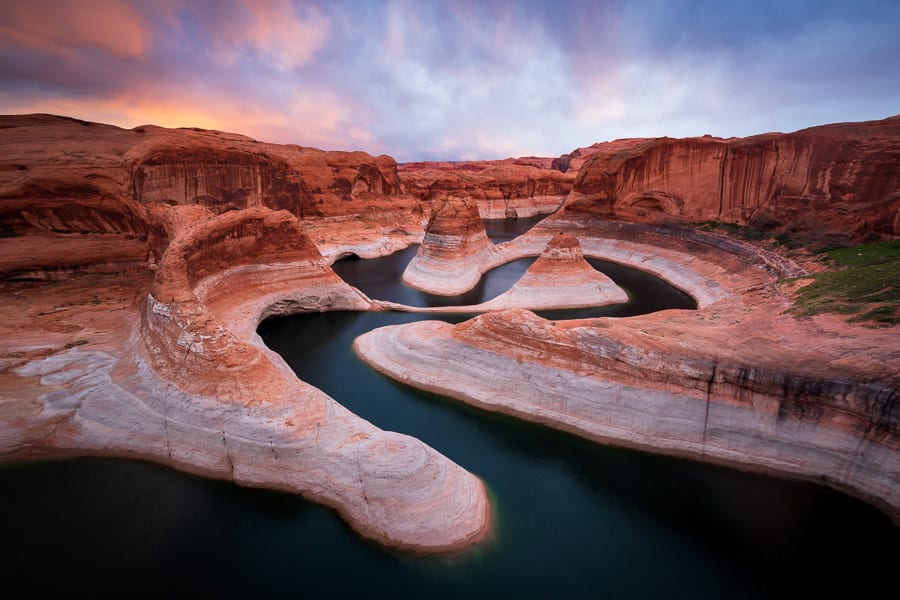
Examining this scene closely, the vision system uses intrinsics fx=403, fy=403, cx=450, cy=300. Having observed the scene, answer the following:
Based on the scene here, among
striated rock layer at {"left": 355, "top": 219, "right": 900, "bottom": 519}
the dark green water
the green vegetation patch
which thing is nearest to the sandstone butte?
striated rock layer at {"left": 355, "top": 219, "right": 900, "bottom": 519}

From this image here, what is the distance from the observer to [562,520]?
8125mm

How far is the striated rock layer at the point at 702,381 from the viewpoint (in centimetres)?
805

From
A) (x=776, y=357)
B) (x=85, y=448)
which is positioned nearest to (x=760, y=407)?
(x=776, y=357)

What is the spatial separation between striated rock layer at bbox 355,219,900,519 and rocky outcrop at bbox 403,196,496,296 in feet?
33.2

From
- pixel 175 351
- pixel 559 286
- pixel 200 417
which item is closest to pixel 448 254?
pixel 559 286

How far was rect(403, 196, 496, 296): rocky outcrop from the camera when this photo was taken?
2383 centimetres

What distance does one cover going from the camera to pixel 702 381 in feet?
30.8

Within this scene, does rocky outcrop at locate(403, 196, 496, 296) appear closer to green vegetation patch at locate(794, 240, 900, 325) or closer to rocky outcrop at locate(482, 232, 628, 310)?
rocky outcrop at locate(482, 232, 628, 310)

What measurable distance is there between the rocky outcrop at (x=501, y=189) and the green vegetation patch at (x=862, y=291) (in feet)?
138

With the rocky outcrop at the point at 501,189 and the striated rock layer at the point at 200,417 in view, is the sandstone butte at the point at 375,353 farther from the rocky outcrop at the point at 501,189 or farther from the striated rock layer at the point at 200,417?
the rocky outcrop at the point at 501,189

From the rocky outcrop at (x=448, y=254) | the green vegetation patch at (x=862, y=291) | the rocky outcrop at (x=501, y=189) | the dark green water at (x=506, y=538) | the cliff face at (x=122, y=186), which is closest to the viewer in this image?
the dark green water at (x=506, y=538)

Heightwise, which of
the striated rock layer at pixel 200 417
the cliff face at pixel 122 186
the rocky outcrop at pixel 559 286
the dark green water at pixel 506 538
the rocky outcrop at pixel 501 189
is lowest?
the dark green water at pixel 506 538

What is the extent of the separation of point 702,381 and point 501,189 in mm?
52178

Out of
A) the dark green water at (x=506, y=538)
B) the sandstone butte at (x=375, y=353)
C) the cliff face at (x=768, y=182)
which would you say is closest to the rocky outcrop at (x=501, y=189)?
the cliff face at (x=768, y=182)
